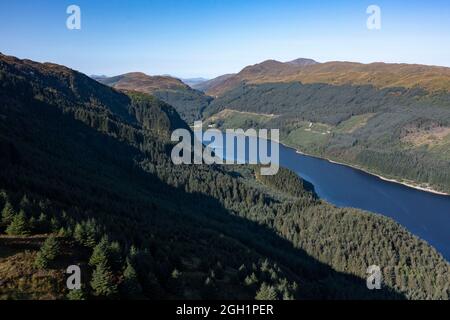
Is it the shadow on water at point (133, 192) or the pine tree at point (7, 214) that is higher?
the pine tree at point (7, 214)

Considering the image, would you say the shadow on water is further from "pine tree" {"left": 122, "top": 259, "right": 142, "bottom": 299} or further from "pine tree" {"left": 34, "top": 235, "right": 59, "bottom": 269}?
"pine tree" {"left": 34, "top": 235, "right": 59, "bottom": 269}

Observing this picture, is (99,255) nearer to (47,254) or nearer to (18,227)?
(47,254)

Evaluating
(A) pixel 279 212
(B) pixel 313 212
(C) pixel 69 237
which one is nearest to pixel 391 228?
(B) pixel 313 212

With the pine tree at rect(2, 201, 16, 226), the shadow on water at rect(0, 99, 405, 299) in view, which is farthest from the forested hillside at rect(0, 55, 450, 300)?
the shadow on water at rect(0, 99, 405, 299)

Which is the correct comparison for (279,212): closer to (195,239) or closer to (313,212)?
(313,212)

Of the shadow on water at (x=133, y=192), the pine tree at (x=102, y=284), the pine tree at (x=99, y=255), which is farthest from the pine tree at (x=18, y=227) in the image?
the shadow on water at (x=133, y=192)

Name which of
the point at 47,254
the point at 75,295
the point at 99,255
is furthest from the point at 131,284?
the point at 47,254

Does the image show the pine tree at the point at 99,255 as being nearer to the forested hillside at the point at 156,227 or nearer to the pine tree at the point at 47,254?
the forested hillside at the point at 156,227
